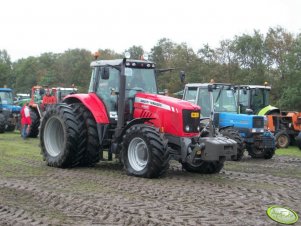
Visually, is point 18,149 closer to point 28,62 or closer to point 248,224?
point 248,224

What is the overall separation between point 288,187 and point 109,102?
406 cm

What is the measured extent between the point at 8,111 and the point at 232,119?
1210 centimetres

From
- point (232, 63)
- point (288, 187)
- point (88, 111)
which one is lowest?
point (288, 187)

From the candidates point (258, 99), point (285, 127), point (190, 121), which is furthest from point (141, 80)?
point (285, 127)

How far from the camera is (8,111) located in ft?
73.1

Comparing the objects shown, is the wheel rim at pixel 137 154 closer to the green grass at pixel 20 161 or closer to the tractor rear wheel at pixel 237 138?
the green grass at pixel 20 161

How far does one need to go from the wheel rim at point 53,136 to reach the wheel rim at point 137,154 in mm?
2311

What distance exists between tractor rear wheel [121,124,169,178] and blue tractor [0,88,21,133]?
1343cm

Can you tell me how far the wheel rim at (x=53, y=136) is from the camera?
11258 mm

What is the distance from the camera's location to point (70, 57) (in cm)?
7031

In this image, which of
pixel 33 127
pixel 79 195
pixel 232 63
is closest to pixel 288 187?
pixel 79 195

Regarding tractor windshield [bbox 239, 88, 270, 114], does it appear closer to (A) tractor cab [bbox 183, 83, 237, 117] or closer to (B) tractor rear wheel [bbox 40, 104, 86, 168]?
(A) tractor cab [bbox 183, 83, 237, 117]

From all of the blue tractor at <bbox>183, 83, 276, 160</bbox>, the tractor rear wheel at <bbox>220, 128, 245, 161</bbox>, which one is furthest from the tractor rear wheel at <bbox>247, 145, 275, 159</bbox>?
the tractor rear wheel at <bbox>220, 128, 245, 161</bbox>

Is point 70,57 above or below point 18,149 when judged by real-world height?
above
